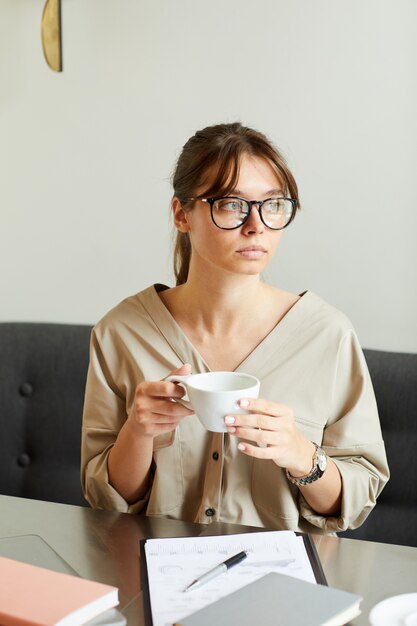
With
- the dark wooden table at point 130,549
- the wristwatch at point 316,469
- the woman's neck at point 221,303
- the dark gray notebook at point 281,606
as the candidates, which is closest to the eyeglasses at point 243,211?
the woman's neck at point 221,303

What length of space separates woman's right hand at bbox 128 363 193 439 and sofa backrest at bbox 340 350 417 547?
25.2 inches

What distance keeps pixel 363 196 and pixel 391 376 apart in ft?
1.32

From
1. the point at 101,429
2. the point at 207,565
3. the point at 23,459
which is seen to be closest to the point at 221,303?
the point at 101,429

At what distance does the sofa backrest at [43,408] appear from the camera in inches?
81.3

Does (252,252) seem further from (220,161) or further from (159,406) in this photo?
(159,406)

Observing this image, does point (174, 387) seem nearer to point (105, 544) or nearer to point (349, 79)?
point (105, 544)

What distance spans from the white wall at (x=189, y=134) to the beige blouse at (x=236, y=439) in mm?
357

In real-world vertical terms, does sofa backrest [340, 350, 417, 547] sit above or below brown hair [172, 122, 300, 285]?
below

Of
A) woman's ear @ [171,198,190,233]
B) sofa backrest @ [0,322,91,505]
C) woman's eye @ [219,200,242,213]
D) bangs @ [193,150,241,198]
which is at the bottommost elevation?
sofa backrest @ [0,322,91,505]

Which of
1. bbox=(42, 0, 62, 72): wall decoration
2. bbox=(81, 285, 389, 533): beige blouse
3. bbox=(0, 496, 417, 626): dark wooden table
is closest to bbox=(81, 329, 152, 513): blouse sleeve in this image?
bbox=(81, 285, 389, 533): beige blouse

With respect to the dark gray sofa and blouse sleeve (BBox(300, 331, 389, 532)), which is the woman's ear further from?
the dark gray sofa

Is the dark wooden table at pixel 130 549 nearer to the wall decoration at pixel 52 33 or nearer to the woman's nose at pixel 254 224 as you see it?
the woman's nose at pixel 254 224

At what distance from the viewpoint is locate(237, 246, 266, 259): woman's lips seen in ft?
4.58

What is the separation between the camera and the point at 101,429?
1526 millimetres
